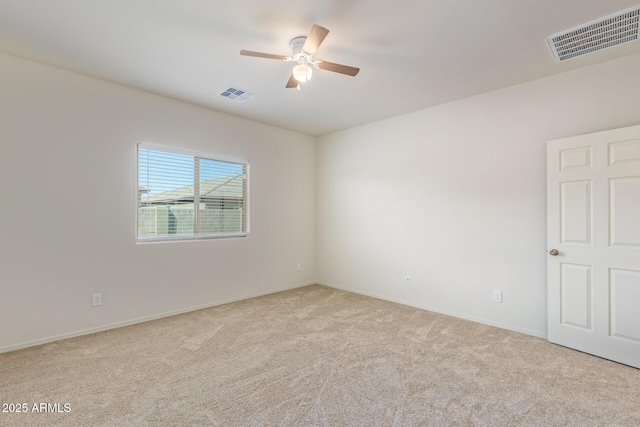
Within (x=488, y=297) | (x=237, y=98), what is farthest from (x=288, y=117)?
(x=488, y=297)

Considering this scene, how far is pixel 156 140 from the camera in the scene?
3.50 meters

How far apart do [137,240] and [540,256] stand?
4.42m

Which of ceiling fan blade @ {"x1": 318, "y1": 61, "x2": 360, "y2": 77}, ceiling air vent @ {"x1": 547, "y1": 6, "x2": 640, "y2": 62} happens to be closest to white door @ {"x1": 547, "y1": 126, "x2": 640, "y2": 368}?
ceiling air vent @ {"x1": 547, "y1": 6, "x2": 640, "y2": 62}

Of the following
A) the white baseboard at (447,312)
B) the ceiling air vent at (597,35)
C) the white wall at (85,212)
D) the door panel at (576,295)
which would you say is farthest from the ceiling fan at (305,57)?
the white baseboard at (447,312)

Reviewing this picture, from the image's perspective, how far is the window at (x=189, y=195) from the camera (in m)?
3.48

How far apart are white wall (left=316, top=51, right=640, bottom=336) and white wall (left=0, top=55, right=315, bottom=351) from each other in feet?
6.39

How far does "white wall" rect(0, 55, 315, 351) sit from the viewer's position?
105 inches

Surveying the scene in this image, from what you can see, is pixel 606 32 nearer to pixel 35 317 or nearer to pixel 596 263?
pixel 596 263

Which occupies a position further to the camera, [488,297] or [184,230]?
[184,230]

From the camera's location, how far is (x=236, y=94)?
3.47 meters

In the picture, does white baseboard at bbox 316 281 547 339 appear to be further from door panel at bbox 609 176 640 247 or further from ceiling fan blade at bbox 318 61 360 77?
ceiling fan blade at bbox 318 61 360 77

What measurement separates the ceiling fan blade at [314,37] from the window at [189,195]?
7.75 ft

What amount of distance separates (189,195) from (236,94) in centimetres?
143

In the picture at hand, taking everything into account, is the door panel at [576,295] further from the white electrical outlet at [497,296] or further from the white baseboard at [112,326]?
the white baseboard at [112,326]
